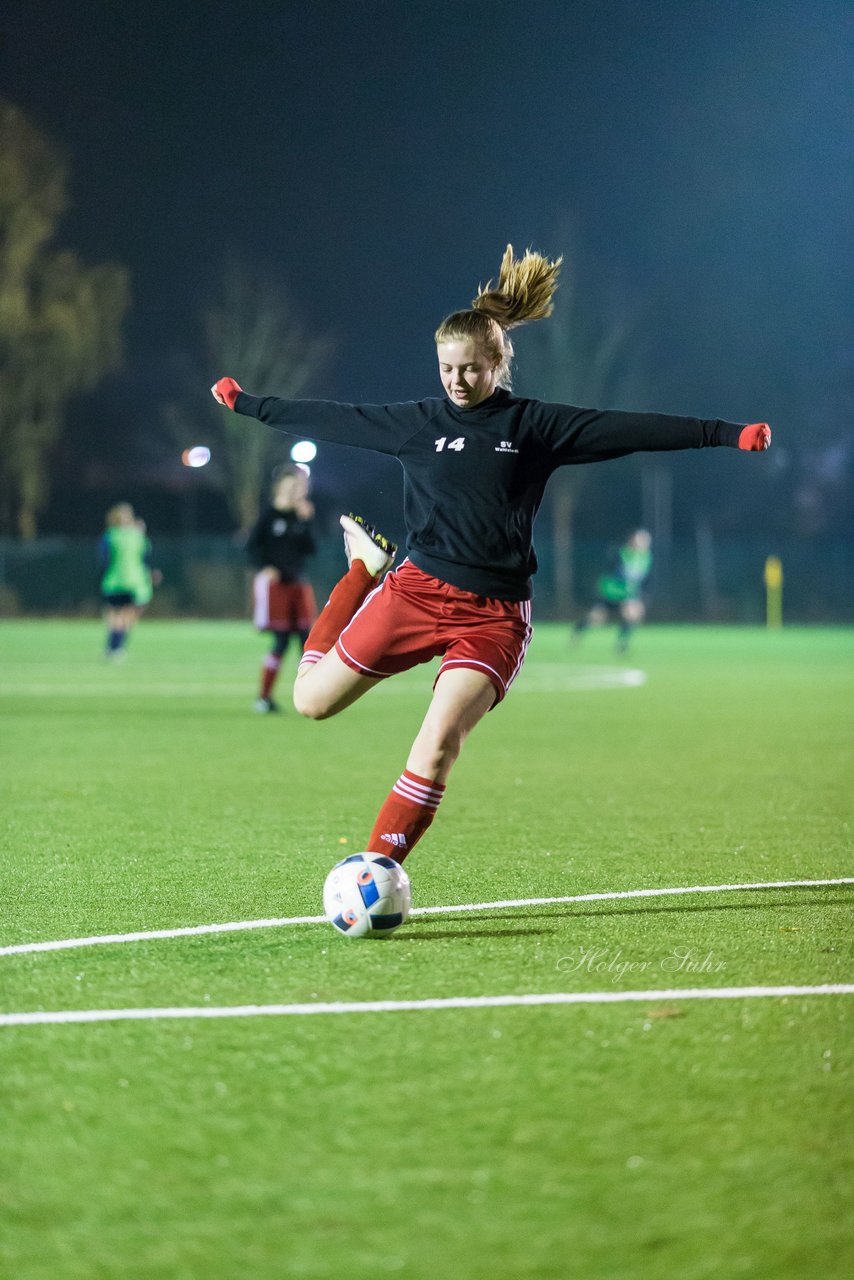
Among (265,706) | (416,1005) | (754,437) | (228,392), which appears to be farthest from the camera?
(265,706)

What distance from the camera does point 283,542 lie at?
48.3 feet

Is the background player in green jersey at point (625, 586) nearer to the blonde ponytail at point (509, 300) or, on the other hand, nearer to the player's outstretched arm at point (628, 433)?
the blonde ponytail at point (509, 300)

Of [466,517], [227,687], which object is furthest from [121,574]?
[466,517]

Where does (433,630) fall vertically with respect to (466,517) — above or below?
below

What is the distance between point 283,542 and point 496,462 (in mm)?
9163

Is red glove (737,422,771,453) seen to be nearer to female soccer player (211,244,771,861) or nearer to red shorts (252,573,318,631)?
female soccer player (211,244,771,861)

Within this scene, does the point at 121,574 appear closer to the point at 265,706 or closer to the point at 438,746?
the point at 265,706

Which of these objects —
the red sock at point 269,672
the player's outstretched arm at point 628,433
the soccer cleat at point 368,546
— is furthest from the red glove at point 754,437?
the red sock at point 269,672

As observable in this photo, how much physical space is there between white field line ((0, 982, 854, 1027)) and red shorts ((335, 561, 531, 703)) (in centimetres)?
144

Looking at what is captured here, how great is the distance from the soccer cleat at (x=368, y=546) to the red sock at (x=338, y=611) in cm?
4

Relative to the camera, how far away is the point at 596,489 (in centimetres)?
5438

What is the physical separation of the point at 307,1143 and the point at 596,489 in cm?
5185

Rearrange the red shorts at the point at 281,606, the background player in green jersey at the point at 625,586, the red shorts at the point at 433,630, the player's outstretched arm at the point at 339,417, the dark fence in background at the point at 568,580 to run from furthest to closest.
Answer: the dark fence in background at the point at 568,580, the background player in green jersey at the point at 625,586, the red shorts at the point at 281,606, the player's outstretched arm at the point at 339,417, the red shorts at the point at 433,630

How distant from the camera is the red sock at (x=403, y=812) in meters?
5.64
